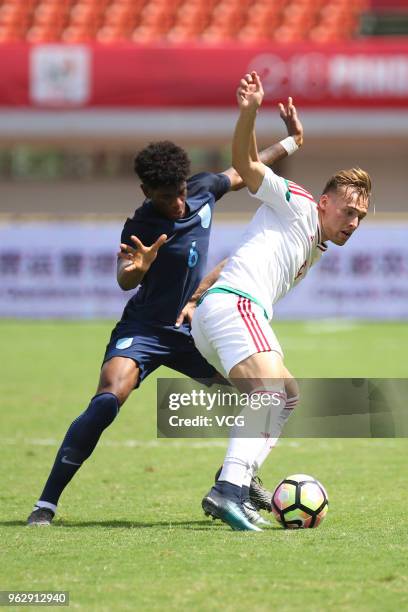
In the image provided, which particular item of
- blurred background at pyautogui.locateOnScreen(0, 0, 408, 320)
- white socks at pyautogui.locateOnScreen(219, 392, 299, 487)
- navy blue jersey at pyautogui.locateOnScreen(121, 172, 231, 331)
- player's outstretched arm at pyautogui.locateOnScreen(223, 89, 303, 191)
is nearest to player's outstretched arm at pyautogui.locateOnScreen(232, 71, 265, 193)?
player's outstretched arm at pyautogui.locateOnScreen(223, 89, 303, 191)

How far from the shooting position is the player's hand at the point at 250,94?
18.2ft

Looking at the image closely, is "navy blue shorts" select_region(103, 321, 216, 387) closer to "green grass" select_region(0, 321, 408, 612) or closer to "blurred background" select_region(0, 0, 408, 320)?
"green grass" select_region(0, 321, 408, 612)

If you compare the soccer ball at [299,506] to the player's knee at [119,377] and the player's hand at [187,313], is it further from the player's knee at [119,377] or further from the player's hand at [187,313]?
the player's hand at [187,313]

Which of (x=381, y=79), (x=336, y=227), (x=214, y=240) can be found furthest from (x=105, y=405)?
(x=381, y=79)

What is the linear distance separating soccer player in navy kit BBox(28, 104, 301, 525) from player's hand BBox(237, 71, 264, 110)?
0.63 meters

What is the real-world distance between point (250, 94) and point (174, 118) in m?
19.7

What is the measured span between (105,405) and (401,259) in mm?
14367

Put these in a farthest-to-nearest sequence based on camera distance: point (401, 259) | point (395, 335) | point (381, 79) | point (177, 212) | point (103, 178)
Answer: point (103, 178), point (381, 79), point (401, 259), point (395, 335), point (177, 212)

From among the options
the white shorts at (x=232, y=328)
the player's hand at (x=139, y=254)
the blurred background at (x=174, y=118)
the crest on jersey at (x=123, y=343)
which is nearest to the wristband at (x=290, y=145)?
the player's hand at (x=139, y=254)

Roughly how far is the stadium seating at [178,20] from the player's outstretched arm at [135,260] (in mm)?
20855

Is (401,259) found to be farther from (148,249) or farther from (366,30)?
(148,249)

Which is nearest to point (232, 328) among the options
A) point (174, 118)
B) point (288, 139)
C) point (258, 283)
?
point (258, 283)

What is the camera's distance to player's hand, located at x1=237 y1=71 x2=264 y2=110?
18.2 ft

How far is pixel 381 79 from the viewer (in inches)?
969
